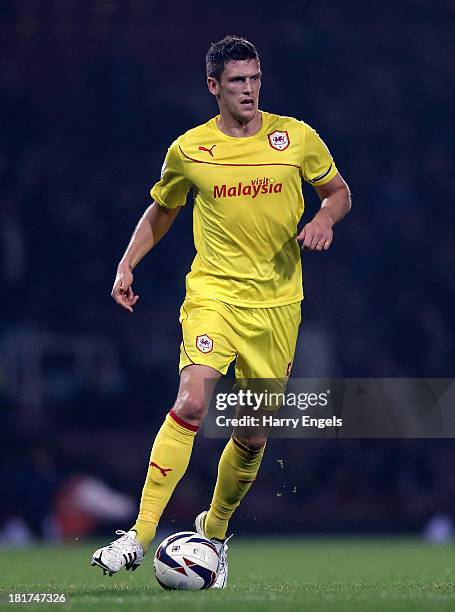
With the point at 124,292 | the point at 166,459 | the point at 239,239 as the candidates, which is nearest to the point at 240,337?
the point at 239,239

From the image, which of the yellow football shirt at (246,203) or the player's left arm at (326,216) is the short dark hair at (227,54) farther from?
the player's left arm at (326,216)

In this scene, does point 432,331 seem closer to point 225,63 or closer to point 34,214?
point 34,214

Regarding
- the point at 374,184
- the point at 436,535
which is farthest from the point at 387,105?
the point at 436,535

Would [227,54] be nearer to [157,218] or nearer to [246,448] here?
[157,218]

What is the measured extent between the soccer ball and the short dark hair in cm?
208

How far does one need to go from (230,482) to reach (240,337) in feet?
2.50

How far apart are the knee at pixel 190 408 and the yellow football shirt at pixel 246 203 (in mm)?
536

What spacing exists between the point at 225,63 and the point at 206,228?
745 mm

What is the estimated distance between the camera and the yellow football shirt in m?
5.72

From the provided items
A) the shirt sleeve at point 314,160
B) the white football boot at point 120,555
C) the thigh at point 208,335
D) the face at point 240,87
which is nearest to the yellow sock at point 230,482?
the thigh at point 208,335

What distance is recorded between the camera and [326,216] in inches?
227

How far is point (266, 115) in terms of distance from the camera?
234 inches

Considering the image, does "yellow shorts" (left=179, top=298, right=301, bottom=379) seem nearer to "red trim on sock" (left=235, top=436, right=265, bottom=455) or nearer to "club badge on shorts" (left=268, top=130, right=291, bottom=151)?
"red trim on sock" (left=235, top=436, right=265, bottom=455)

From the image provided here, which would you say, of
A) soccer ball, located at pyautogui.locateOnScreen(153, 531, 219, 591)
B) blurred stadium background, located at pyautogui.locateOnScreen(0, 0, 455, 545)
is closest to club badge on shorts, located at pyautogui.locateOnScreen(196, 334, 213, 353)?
soccer ball, located at pyautogui.locateOnScreen(153, 531, 219, 591)
